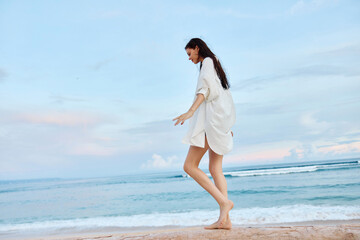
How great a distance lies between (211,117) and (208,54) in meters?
0.59

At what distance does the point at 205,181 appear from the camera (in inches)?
111

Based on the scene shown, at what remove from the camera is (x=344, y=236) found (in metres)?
2.52

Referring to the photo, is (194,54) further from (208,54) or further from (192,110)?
(192,110)

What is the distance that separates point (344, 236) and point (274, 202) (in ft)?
23.8

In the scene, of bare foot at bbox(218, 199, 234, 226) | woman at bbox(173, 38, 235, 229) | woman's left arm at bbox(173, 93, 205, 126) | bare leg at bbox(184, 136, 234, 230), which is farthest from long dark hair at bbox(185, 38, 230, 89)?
bare foot at bbox(218, 199, 234, 226)

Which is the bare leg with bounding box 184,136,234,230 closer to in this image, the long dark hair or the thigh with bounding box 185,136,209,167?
the thigh with bounding box 185,136,209,167

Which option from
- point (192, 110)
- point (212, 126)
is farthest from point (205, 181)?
point (192, 110)

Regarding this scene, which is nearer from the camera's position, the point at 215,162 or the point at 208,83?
the point at 208,83

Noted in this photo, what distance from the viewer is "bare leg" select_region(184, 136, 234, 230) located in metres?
2.80

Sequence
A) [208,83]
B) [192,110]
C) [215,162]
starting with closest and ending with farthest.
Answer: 1. [192,110]
2. [208,83]
3. [215,162]

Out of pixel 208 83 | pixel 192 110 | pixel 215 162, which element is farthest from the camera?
pixel 215 162

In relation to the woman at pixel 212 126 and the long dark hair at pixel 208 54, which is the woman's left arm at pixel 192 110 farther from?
the long dark hair at pixel 208 54

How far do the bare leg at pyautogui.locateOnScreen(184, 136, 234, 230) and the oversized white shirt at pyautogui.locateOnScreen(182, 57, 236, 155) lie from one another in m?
0.10

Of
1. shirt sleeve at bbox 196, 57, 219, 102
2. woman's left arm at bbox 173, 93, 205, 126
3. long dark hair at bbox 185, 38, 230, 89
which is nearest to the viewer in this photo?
woman's left arm at bbox 173, 93, 205, 126
